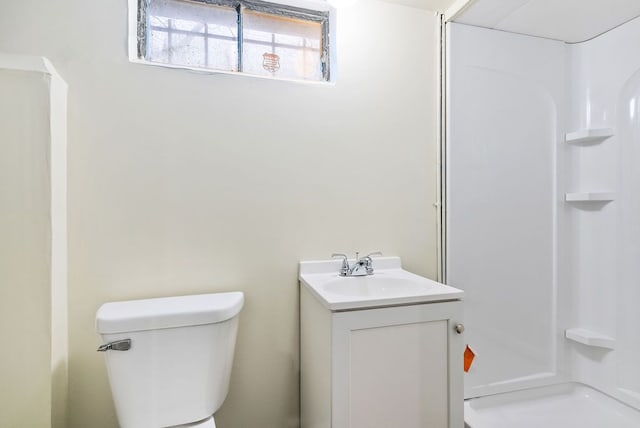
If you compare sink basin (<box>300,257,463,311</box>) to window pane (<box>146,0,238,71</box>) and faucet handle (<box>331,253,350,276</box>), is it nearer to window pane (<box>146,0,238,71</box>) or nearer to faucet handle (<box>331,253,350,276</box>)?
faucet handle (<box>331,253,350,276</box>)

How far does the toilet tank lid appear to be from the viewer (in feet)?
3.30

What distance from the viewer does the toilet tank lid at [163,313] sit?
3.30ft

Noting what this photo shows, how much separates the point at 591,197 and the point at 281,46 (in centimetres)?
166

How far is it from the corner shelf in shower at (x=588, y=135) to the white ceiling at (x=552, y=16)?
480 mm

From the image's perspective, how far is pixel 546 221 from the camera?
1.67 m

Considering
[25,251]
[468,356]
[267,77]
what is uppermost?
[267,77]

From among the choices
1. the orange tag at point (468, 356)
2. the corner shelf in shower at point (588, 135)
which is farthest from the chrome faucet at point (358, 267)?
the corner shelf in shower at point (588, 135)

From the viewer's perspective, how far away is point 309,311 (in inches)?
50.5

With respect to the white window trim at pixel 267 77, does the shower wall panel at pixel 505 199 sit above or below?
below

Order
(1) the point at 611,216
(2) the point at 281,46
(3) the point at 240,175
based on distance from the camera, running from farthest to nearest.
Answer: (1) the point at 611,216 < (2) the point at 281,46 < (3) the point at 240,175

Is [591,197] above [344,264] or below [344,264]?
above

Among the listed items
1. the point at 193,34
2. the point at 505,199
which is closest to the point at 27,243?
the point at 193,34

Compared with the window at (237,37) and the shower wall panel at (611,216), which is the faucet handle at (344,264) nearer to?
the window at (237,37)

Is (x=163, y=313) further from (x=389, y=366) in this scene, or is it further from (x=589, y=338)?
(x=589, y=338)
